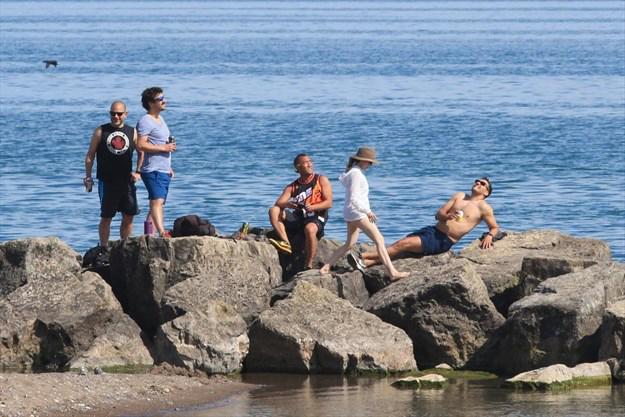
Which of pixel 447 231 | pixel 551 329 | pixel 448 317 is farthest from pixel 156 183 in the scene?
pixel 551 329

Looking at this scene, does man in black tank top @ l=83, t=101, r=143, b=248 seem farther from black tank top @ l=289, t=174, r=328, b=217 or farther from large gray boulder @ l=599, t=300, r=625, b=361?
large gray boulder @ l=599, t=300, r=625, b=361

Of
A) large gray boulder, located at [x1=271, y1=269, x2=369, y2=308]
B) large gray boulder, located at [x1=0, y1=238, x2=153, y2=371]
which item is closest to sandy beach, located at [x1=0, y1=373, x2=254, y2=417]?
large gray boulder, located at [x1=0, y1=238, x2=153, y2=371]

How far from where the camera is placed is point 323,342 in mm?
14164

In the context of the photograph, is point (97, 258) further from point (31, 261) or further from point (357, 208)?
point (357, 208)

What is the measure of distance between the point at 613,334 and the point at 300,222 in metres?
3.75

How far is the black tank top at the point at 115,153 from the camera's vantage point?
52.7ft

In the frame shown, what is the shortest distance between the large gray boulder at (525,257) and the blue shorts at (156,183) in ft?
10.4

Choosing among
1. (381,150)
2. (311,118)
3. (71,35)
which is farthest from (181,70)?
(71,35)

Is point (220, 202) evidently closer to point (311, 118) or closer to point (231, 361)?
point (231, 361)

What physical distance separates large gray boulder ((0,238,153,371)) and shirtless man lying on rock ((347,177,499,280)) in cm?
253

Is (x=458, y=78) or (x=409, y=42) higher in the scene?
(x=409, y=42)

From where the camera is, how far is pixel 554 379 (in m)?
13.5

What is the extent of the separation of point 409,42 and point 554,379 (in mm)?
77709

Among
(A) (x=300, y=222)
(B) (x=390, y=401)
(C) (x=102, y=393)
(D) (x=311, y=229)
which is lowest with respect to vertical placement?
(B) (x=390, y=401)
